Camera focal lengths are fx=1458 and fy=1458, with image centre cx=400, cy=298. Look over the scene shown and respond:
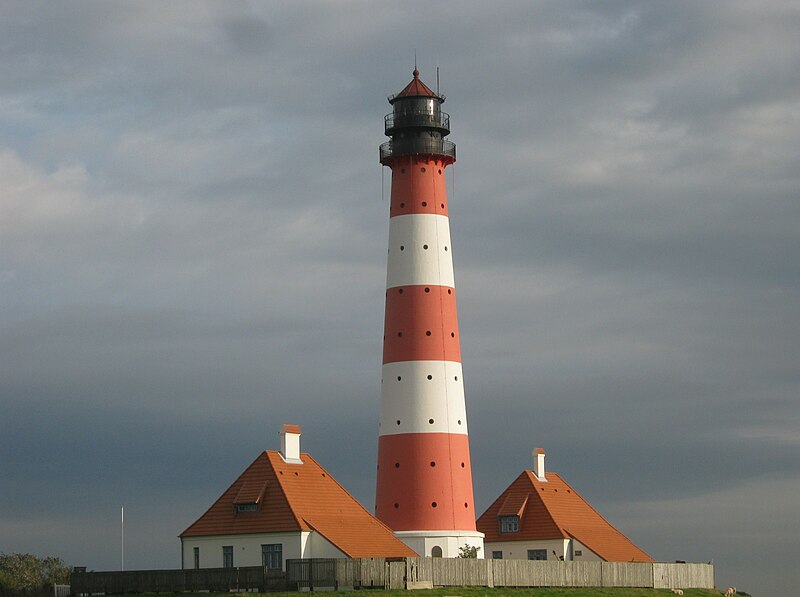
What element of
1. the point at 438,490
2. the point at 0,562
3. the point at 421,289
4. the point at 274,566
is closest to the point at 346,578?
the point at 274,566

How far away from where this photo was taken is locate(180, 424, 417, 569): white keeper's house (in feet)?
190

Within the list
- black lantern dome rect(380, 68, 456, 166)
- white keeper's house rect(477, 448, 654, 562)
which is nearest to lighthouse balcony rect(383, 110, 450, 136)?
black lantern dome rect(380, 68, 456, 166)

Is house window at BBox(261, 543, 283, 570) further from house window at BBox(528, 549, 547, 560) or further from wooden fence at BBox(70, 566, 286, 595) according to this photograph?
house window at BBox(528, 549, 547, 560)

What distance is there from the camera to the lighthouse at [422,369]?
62.7 m

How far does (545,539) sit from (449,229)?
17.9 meters

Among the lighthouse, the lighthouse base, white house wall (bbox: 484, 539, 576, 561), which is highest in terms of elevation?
the lighthouse

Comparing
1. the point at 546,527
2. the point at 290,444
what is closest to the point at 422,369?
the point at 290,444

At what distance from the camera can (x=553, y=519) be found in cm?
7375

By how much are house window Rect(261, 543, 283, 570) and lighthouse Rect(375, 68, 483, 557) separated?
6547 millimetres

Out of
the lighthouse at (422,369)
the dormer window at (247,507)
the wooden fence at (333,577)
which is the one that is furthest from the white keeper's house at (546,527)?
the dormer window at (247,507)

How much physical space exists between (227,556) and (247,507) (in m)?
2.17

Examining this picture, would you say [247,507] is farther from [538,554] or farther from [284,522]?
[538,554]

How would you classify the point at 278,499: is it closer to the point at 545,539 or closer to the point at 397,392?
the point at 397,392

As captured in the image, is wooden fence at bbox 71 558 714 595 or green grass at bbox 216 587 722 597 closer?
green grass at bbox 216 587 722 597
